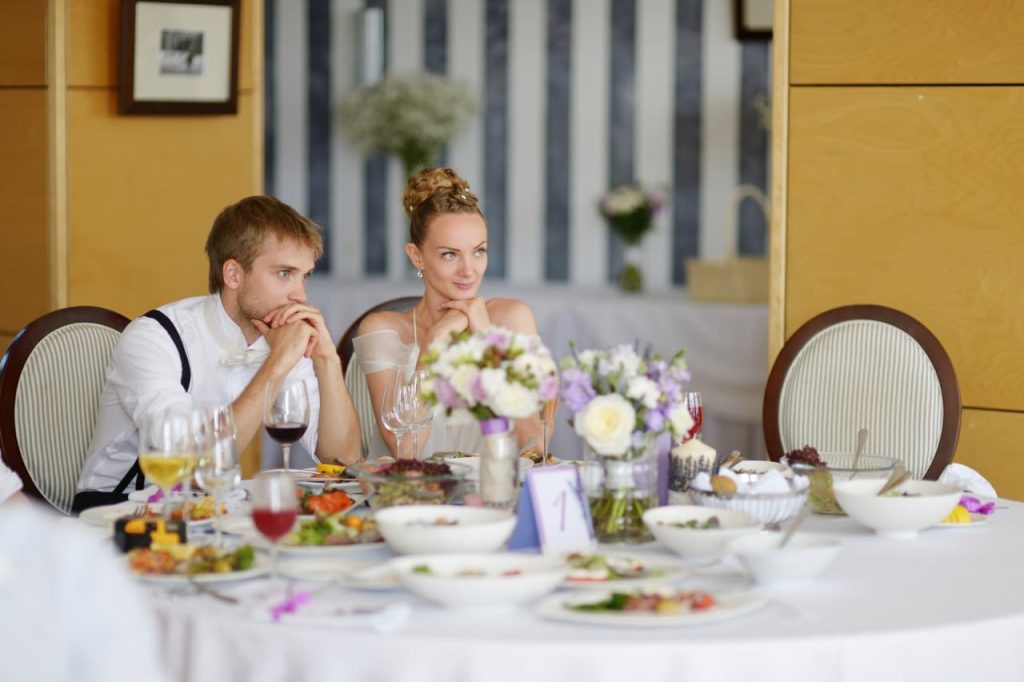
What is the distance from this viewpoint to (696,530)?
203 centimetres

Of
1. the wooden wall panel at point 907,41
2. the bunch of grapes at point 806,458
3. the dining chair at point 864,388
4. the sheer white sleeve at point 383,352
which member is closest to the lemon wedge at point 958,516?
the bunch of grapes at point 806,458

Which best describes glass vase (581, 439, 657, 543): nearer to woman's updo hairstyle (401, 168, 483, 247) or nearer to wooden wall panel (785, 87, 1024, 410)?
woman's updo hairstyle (401, 168, 483, 247)

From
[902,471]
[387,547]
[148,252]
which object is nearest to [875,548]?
[902,471]

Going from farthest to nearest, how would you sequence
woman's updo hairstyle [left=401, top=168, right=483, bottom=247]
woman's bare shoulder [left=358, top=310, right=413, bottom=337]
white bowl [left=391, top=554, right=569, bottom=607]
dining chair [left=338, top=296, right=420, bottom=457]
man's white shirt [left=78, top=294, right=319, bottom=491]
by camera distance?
dining chair [left=338, top=296, right=420, bottom=457]
woman's bare shoulder [left=358, top=310, right=413, bottom=337]
woman's updo hairstyle [left=401, top=168, right=483, bottom=247]
man's white shirt [left=78, top=294, right=319, bottom=491]
white bowl [left=391, top=554, right=569, bottom=607]

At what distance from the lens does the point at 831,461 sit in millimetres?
2670

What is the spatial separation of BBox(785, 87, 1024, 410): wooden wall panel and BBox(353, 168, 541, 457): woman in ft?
3.40

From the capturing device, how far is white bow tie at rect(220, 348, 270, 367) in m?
3.06

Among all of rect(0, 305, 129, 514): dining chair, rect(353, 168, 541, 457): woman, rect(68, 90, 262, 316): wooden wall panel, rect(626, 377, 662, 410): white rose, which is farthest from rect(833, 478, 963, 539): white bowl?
rect(68, 90, 262, 316): wooden wall panel

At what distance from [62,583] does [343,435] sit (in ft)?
6.51

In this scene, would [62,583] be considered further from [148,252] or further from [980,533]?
[148,252]

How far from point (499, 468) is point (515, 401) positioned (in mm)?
172

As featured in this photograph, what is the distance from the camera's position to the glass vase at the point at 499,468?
2225 mm

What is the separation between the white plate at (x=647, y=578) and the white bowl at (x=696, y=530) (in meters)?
0.04

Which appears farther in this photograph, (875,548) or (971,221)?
(971,221)
